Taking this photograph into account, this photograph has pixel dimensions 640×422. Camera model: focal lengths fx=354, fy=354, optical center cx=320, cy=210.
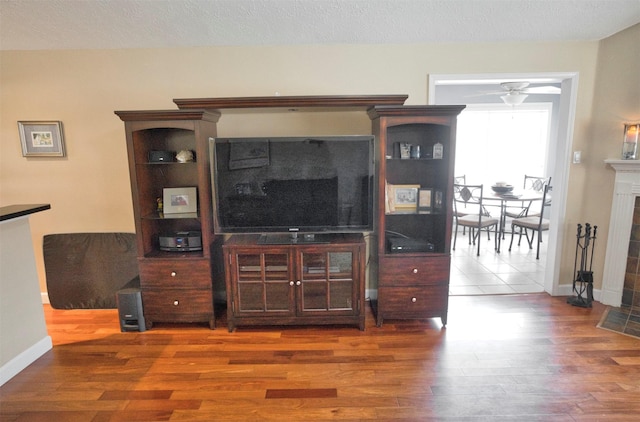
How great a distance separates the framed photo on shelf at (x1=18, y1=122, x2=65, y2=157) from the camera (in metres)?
2.99

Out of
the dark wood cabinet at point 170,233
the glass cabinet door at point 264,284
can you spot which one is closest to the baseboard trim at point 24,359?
the dark wood cabinet at point 170,233

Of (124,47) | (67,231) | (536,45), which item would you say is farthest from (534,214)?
(67,231)

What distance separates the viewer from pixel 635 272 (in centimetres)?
294

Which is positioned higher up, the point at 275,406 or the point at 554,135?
the point at 554,135

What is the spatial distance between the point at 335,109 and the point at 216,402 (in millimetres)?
2242

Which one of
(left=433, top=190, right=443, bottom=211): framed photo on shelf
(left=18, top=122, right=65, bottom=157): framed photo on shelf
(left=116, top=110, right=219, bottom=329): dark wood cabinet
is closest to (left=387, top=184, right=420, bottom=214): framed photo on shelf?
(left=433, top=190, right=443, bottom=211): framed photo on shelf

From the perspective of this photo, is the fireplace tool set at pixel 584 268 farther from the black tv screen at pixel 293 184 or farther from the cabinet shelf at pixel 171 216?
the cabinet shelf at pixel 171 216

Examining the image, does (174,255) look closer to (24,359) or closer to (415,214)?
(24,359)

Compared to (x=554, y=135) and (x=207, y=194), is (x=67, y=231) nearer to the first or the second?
(x=207, y=194)

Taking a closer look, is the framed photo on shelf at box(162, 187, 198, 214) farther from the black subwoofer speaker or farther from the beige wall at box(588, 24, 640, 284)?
the beige wall at box(588, 24, 640, 284)

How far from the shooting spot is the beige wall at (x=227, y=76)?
2.92 metres

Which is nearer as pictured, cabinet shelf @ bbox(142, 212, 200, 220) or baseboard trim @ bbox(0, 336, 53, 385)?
baseboard trim @ bbox(0, 336, 53, 385)

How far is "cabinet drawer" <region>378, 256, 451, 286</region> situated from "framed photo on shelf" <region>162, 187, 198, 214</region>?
61.5 inches

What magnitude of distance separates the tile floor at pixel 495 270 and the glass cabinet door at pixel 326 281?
4.26 ft
